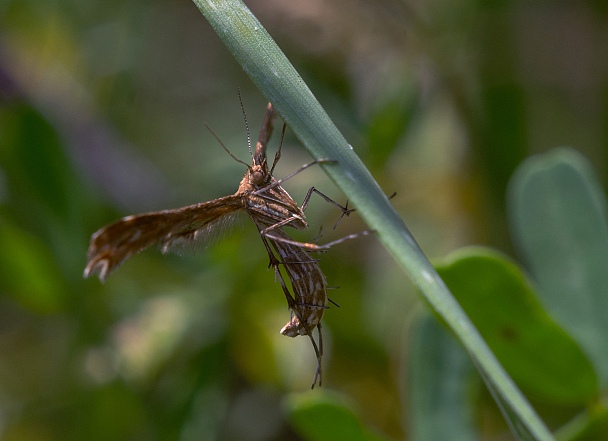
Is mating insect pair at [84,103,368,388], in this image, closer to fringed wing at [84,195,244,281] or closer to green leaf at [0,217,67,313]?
fringed wing at [84,195,244,281]

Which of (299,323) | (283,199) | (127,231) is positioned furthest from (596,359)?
(127,231)

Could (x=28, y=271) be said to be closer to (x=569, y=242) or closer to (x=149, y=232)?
(x=149, y=232)

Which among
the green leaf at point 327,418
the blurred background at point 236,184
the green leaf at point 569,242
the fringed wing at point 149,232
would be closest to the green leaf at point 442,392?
the green leaf at point 327,418

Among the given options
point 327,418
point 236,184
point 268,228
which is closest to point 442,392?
point 327,418

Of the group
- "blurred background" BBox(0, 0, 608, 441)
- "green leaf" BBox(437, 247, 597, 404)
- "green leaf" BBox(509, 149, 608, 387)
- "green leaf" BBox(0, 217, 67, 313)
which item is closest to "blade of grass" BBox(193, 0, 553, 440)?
"green leaf" BBox(437, 247, 597, 404)

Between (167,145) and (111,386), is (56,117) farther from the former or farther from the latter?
(111,386)
